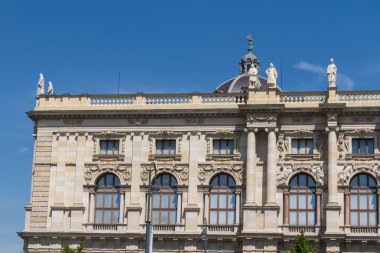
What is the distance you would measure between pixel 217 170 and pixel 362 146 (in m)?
9.07

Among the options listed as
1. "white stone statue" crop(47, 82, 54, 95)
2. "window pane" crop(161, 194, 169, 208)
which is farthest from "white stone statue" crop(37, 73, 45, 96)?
"window pane" crop(161, 194, 169, 208)

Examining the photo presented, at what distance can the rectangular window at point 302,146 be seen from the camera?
194 ft

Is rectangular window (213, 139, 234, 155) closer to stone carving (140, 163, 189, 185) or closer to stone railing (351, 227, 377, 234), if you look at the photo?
stone carving (140, 163, 189, 185)

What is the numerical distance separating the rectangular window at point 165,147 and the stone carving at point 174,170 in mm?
879

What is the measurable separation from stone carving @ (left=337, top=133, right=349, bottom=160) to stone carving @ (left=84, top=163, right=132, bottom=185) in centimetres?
1316

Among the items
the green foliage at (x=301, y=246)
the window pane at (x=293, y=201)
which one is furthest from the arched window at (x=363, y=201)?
the green foliage at (x=301, y=246)

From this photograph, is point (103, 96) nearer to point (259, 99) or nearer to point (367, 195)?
point (259, 99)

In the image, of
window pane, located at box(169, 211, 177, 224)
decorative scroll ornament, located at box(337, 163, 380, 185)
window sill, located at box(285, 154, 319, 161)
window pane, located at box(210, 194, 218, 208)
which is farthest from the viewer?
window pane, located at box(169, 211, 177, 224)

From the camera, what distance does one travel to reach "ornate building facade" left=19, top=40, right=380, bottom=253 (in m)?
57.6

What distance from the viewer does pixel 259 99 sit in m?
59.6

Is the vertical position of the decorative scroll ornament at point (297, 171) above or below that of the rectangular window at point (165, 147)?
below

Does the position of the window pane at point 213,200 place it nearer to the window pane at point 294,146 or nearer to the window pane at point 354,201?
the window pane at point 294,146

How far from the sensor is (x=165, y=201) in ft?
196

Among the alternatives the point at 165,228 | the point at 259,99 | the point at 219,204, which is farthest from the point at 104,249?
the point at 259,99
